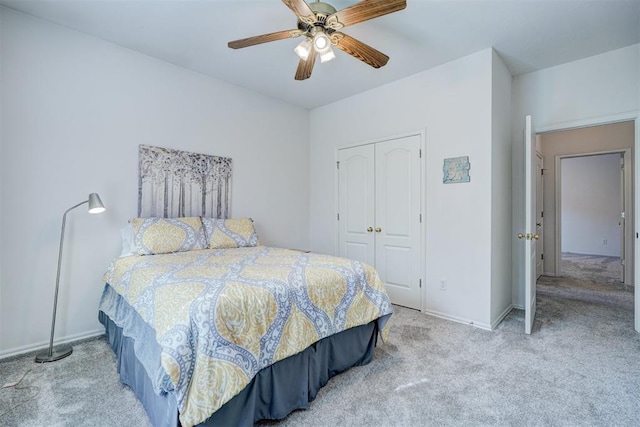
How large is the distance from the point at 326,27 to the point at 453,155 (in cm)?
185

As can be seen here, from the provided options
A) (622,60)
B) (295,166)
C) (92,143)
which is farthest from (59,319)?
(622,60)

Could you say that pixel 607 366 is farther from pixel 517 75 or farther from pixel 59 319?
pixel 59 319

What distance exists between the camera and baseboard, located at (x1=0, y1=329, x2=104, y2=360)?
2291 millimetres

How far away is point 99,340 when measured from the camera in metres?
2.62

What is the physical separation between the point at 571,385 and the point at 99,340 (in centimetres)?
360

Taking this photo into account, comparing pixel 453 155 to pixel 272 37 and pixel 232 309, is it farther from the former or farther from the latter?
pixel 232 309

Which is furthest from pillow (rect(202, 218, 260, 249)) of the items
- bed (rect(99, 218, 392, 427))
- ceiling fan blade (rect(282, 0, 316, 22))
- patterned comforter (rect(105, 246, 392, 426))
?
ceiling fan blade (rect(282, 0, 316, 22))

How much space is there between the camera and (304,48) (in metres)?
2.19

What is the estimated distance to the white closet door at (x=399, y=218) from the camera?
343 cm

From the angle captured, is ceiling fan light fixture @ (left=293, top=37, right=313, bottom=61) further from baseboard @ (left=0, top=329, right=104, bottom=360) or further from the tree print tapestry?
baseboard @ (left=0, top=329, right=104, bottom=360)

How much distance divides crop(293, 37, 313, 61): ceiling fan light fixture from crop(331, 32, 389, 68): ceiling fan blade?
6.9 inches

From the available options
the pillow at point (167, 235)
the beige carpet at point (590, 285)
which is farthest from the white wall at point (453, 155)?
the pillow at point (167, 235)

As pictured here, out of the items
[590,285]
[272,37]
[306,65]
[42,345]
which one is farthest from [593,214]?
[42,345]

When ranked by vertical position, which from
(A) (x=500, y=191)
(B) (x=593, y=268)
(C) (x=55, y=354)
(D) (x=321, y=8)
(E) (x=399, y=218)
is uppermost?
(D) (x=321, y=8)
